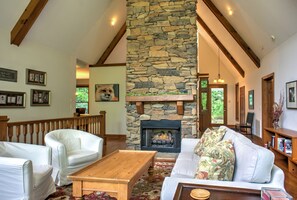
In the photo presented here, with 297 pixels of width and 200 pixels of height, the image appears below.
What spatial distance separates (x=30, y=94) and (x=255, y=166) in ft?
16.1

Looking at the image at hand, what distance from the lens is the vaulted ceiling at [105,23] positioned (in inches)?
179

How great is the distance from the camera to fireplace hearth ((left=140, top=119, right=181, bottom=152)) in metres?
5.50

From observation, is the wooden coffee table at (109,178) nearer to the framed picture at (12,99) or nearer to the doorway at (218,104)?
the framed picture at (12,99)

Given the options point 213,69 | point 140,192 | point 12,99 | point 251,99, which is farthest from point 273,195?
point 213,69

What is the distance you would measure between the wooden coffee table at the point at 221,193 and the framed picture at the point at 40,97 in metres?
4.68

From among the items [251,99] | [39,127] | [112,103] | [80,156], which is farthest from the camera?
[251,99]

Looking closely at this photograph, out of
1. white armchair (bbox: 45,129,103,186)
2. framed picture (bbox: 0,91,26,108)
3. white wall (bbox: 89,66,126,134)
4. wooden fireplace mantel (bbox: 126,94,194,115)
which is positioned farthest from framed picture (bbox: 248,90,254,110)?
framed picture (bbox: 0,91,26,108)

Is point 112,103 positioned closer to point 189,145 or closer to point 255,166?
point 189,145

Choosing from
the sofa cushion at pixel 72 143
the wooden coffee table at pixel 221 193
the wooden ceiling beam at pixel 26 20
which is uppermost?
the wooden ceiling beam at pixel 26 20

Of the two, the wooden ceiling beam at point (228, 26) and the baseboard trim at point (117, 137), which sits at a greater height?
the wooden ceiling beam at point (228, 26)

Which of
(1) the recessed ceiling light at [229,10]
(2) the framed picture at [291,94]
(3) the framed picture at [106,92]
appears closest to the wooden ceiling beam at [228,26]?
(1) the recessed ceiling light at [229,10]

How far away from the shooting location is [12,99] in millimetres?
4660

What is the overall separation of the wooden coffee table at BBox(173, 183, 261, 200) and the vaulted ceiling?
4011 mm

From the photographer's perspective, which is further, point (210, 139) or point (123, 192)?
point (210, 139)
